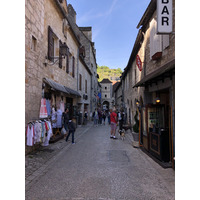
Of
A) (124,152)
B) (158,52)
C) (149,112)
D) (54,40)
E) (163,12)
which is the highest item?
(54,40)

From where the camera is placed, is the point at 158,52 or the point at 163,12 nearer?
the point at 163,12

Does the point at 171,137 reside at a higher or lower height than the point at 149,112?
lower

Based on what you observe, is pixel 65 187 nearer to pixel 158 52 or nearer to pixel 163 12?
pixel 163 12

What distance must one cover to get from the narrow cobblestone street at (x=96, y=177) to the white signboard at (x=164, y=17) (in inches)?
151

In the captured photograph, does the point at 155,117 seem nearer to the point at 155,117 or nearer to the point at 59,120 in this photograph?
the point at 155,117

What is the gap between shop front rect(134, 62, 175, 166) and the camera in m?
5.11

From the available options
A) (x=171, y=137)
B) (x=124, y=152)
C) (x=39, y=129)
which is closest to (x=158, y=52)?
(x=171, y=137)

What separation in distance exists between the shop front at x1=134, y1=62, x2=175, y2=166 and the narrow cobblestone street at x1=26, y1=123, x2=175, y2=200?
0.48 m

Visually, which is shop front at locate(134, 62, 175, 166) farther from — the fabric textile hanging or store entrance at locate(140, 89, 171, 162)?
the fabric textile hanging

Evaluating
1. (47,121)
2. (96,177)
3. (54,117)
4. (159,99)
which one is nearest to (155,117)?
(159,99)

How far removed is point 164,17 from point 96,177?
4.57m

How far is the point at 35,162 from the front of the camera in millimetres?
5359

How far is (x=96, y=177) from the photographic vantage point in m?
4.15

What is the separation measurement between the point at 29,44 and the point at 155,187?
5905 mm
